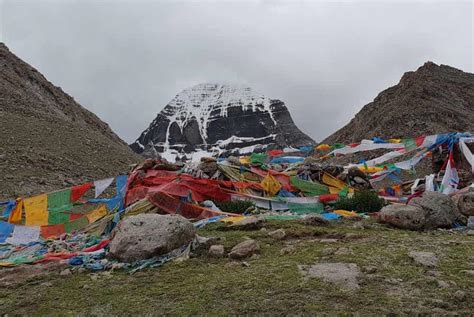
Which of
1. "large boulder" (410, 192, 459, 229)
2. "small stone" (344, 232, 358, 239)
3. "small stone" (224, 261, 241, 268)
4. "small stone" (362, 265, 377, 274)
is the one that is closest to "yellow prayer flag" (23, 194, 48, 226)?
"small stone" (224, 261, 241, 268)

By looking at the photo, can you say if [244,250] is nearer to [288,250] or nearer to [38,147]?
[288,250]

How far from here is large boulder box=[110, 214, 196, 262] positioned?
5.86 metres

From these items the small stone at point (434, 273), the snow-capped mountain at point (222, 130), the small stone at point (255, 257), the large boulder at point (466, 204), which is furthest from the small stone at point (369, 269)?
the snow-capped mountain at point (222, 130)

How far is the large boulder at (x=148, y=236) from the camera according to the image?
19.2ft

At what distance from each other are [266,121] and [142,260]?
158 metres

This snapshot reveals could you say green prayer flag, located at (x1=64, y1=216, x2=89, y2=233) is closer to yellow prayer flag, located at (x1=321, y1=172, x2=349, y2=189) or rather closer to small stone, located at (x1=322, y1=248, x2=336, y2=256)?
small stone, located at (x1=322, y1=248, x2=336, y2=256)

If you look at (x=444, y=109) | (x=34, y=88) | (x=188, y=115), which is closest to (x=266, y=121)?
(x=188, y=115)

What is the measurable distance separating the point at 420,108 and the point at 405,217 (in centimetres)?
3908

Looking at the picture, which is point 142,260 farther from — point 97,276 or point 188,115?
point 188,115

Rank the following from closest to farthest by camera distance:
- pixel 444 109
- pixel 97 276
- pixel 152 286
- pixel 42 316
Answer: pixel 42 316
pixel 152 286
pixel 97 276
pixel 444 109

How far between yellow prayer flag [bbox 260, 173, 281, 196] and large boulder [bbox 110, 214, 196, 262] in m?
6.29

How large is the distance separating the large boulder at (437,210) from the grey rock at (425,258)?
7.94 ft

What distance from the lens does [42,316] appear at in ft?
14.3

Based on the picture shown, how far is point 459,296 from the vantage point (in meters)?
4.19
